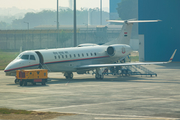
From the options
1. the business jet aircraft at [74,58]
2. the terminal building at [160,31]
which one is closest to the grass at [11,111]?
the business jet aircraft at [74,58]

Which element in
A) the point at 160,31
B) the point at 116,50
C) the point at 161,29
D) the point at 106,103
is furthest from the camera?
the point at 160,31

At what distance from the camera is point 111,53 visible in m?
37.1

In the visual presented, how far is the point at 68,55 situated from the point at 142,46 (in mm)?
35994

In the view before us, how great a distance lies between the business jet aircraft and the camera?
30.7m

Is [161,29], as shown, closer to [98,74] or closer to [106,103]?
[98,74]

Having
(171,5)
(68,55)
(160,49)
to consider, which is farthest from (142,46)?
(68,55)

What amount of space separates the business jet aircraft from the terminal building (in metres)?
23.9

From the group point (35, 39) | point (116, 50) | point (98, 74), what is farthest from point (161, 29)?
point (35, 39)

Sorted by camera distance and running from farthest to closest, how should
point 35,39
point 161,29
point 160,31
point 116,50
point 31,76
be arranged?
point 35,39, point 160,31, point 161,29, point 116,50, point 31,76

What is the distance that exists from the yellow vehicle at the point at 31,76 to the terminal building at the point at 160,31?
38.8m

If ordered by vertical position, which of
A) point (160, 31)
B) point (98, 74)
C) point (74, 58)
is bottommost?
point (98, 74)

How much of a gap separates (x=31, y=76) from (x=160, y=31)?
4118cm

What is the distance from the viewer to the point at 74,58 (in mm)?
33875

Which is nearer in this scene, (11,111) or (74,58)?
(11,111)
